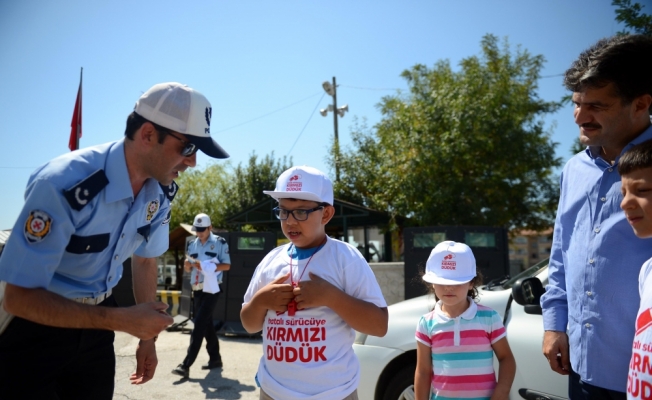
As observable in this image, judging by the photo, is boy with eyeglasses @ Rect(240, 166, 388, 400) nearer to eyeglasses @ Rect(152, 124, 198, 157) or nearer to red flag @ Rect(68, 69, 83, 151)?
eyeglasses @ Rect(152, 124, 198, 157)

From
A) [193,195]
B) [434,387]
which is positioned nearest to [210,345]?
[434,387]

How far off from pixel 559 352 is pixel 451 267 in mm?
772

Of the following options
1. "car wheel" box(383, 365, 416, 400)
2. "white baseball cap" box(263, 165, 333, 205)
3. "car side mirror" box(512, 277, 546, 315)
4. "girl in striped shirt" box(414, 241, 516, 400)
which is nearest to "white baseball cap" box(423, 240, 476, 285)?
"girl in striped shirt" box(414, 241, 516, 400)

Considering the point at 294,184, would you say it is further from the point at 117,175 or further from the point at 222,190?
the point at 222,190

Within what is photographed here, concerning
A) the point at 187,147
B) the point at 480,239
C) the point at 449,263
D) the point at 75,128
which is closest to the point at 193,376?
the point at 480,239

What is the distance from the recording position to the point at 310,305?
→ 91.6 inches

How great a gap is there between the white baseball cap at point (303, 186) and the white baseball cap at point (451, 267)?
888 mm

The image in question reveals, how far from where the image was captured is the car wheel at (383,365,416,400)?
4.12 metres

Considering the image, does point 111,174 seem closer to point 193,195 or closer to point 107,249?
point 107,249

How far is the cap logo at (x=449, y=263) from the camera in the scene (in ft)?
10.0

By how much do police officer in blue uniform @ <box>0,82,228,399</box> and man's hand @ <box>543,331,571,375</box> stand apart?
170 centimetres

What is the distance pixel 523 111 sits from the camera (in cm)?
1766

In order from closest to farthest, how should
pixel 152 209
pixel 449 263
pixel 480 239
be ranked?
1. pixel 152 209
2. pixel 449 263
3. pixel 480 239

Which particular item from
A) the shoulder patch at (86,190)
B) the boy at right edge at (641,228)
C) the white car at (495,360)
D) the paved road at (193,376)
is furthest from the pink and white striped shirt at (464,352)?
the paved road at (193,376)
